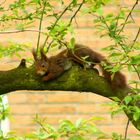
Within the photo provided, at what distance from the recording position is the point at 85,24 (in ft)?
11.8

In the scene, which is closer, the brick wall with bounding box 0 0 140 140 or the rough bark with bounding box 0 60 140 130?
the rough bark with bounding box 0 60 140 130

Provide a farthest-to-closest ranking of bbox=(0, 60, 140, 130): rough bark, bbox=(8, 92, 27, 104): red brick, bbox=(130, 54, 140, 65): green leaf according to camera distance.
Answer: bbox=(8, 92, 27, 104): red brick → bbox=(0, 60, 140, 130): rough bark → bbox=(130, 54, 140, 65): green leaf

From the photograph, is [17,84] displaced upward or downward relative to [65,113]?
downward

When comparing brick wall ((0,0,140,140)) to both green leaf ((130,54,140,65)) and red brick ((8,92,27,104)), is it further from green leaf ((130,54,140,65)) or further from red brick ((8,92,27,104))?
green leaf ((130,54,140,65))

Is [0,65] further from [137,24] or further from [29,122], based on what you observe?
[137,24]

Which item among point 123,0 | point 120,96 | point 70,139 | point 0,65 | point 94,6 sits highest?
point 123,0

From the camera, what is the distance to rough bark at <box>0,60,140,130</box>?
1.93 meters

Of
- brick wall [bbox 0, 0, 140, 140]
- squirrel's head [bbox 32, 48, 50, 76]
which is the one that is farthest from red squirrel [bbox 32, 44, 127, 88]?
brick wall [bbox 0, 0, 140, 140]

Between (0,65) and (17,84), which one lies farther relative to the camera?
(0,65)

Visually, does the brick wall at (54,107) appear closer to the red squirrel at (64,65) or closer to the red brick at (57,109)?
the red brick at (57,109)

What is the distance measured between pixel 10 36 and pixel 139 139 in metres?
1.01

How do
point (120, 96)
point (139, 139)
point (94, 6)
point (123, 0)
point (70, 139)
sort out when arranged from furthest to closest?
point (123, 0), point (139, 139), point (120, 96), point (94, 6), point (70, 139)

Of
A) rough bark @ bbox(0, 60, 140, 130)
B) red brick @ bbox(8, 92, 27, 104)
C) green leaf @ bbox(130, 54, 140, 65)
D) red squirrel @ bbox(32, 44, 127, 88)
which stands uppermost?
red brick @ bbox(8, 92, 27, 104)

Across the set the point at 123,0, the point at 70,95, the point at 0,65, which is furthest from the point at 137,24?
the point at 0,65
